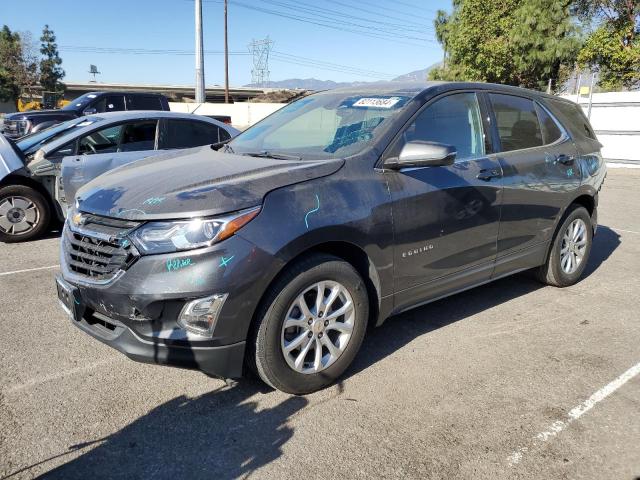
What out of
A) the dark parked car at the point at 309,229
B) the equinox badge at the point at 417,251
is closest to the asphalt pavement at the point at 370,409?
the dark parked car at the point at 309,229

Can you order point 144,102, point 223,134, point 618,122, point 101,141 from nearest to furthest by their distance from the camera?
1. point 101,141
2. point 223,134
3. point 144,102
4. point 618,122

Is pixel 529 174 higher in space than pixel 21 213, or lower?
higher

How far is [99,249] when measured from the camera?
2916 mm

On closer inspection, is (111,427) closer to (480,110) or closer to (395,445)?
(395,445)

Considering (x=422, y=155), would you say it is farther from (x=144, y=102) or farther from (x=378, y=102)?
(x=144, y=102)

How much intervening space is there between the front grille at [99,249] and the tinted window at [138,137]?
408 cm

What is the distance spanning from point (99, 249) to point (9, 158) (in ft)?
15.5

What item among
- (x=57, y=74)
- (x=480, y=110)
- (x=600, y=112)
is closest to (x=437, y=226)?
(x=480, y=110)

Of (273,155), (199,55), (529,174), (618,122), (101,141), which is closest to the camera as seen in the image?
(273,155)

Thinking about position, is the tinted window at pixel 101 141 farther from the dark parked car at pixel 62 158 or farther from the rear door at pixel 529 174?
the rear door at pixel 529 174

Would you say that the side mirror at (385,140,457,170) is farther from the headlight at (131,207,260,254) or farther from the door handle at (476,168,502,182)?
the headlight at (131,207,260,254)

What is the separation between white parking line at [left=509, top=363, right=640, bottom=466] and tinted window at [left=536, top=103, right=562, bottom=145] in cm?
206

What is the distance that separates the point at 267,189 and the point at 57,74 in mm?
74337

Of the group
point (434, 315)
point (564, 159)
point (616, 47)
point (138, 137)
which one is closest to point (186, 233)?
point (434, 315)
